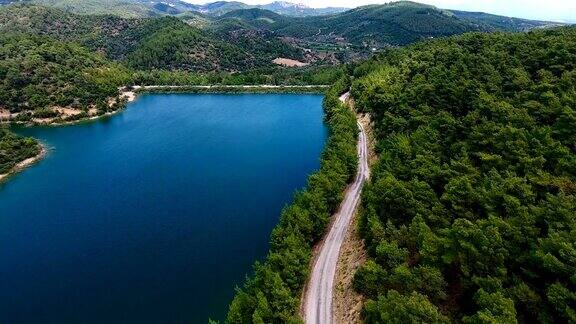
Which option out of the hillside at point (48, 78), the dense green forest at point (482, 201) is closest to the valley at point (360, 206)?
the dense green forest at point (482, 201)

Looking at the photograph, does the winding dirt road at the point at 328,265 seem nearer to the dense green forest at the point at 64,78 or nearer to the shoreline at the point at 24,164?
the shoreline at the point at 24,164

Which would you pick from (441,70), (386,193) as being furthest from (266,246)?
(441,70)

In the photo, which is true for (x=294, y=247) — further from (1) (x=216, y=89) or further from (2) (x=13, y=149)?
(1) (x=216, y=89)

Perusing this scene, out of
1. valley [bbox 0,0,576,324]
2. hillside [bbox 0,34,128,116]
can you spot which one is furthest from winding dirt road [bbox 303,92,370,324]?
hillside [bbox 0,34,128,116]

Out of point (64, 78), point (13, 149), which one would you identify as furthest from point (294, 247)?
point (64, 78)

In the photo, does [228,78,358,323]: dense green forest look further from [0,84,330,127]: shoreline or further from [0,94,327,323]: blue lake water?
[0,84,330,127]: shoreline

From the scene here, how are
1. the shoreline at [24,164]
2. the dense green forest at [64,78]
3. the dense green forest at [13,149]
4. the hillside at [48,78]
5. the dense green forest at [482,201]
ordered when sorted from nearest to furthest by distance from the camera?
the dense green forest at [482,201] → the shoreline at [24,164] → the dense green forest at [13,149] → the hillside at [48,78] → the dense green forest at [64,78]

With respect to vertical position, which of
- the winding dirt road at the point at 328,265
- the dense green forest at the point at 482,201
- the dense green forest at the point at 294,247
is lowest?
the winding dirt road at the point at 328,265
